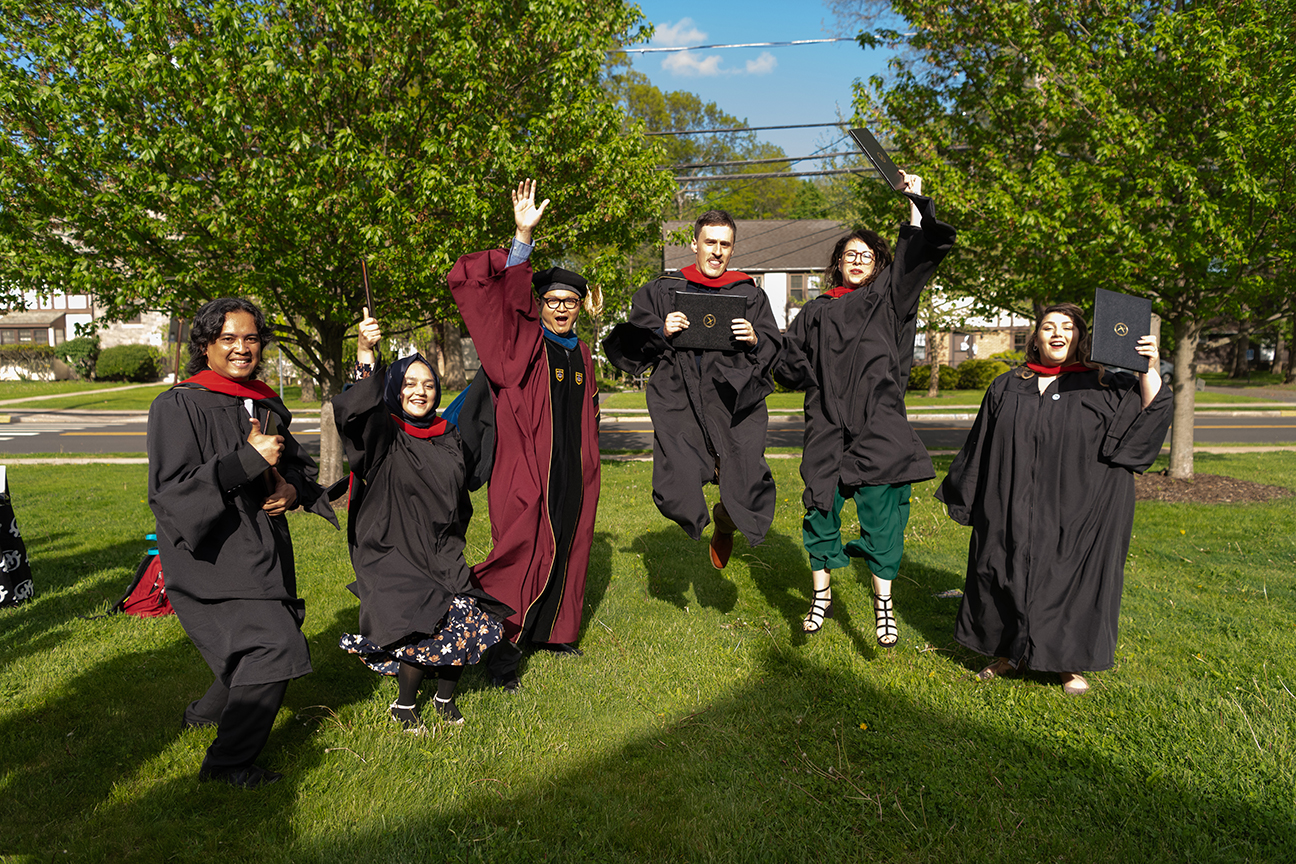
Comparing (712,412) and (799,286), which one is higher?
(799,286)

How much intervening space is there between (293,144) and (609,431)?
12826 millimetres

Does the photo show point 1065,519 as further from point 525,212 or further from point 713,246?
point 525,212

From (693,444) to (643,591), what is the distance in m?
2.06

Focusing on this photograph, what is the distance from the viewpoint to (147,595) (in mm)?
5930

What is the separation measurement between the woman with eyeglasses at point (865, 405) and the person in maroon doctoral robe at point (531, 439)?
4.23 ft

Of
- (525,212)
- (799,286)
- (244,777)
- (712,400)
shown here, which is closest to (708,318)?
(712,400)

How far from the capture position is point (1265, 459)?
45.8 ft

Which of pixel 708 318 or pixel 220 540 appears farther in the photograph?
pixel 708 318

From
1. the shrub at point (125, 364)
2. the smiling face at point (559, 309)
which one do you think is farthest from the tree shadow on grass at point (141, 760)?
the shrub at point (125, 364)

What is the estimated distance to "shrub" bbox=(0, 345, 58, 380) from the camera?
4031 centimetres

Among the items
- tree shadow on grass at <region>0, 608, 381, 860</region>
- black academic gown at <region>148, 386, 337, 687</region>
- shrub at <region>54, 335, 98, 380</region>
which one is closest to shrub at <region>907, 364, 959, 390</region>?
tree shadow on grass at <region>0, 608, 381, 860</region>

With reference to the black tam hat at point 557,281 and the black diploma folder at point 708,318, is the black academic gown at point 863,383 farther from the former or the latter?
the black tam hat at point 557,281

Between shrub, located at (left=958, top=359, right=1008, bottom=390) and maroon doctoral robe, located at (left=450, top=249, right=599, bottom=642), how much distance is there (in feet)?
114

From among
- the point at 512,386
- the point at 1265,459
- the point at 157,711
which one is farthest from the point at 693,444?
the point at 1265,459
